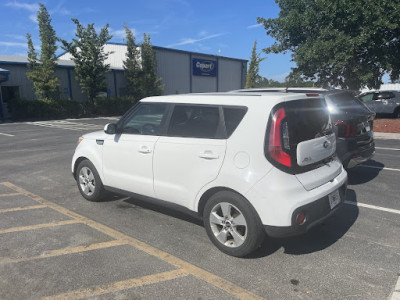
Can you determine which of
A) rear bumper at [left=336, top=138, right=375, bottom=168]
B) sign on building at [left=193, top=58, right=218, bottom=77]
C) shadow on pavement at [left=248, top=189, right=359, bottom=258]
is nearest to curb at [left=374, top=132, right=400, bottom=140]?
rear bumper at [left=336, top=138, right=375, bottom=168]

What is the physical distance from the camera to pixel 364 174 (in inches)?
257

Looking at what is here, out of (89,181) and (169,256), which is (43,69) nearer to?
(89,181)

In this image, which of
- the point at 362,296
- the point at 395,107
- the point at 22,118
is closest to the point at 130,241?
the point at 362,296

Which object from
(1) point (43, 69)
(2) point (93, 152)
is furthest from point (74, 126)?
(2) point (93, 152)

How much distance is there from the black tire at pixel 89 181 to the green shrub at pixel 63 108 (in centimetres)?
1986

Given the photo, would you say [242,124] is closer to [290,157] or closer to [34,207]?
[290,157]

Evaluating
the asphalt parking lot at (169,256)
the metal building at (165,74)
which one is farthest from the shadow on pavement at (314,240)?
the metal building at (165,74)

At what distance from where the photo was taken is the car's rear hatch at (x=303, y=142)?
3.07 metres

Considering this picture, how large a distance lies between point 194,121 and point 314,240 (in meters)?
1.97

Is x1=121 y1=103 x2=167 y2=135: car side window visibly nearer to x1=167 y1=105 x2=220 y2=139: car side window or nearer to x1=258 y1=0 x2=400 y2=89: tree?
x1=167 y1=105 x2=220 y2=139: car side window

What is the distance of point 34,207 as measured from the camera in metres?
4.86

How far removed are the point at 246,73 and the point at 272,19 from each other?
2699 centimetres

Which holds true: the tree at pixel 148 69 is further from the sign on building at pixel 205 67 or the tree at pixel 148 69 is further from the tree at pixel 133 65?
the sign on building at pixel 205 67

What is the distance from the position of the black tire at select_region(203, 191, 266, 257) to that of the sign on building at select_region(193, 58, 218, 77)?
35.3m
